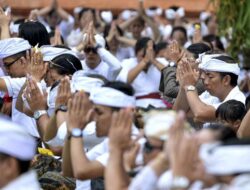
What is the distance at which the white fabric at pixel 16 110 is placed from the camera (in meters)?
8.83

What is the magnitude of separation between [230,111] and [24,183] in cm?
301

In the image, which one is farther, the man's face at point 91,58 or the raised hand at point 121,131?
the man's face at point 91,58

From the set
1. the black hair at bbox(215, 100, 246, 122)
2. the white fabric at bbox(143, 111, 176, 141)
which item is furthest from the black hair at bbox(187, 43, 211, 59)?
the white fabric at bbox(143, 111, 176, 141)

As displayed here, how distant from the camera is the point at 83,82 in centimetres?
801

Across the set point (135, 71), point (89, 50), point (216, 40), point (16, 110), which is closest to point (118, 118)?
point (16, 110)

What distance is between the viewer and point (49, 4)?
57.8 feet

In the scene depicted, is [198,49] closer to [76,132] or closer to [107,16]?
[76,132]

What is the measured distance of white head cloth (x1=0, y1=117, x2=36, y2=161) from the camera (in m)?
5.41

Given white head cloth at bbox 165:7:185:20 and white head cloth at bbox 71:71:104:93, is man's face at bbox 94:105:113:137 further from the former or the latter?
white head cloth at bbox 165:7:185:20

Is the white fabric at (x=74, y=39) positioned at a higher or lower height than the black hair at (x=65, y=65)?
lower

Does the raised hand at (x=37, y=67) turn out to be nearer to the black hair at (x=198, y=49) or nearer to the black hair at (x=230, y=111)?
the black hair at (x=230, y=111)

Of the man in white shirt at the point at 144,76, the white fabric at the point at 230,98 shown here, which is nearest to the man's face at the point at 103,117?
the white fabric at the point at 230,98

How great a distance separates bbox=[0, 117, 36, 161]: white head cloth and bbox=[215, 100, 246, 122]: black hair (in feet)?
9.55

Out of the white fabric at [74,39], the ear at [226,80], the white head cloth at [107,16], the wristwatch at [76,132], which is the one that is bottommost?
the white head cloth at [107,16]
